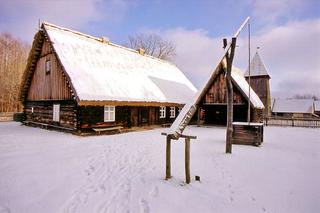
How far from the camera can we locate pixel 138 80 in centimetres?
2061

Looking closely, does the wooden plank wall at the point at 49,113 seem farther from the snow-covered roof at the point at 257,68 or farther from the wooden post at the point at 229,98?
the snow-covered roof at the point at 257,68

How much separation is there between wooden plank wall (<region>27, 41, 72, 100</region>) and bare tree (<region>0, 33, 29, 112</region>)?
22915mm

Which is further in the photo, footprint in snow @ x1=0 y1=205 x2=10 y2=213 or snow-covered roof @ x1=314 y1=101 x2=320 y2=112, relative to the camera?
snow-covered roof @ x1=314 y1=101 x2=320 y2=112

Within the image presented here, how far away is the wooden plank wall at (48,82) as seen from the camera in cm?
1630

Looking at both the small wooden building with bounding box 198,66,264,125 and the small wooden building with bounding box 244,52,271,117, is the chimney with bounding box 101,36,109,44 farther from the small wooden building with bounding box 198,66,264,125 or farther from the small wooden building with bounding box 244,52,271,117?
the small wooden building with bounding box 244,52,271,117

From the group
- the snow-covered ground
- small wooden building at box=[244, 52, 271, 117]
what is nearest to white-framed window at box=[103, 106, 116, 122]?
the snow-covered ground

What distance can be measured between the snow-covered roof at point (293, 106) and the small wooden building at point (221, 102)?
32.7 m

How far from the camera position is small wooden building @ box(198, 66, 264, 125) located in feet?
68.1

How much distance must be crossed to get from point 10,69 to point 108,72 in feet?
112

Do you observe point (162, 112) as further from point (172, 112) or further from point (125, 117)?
point (125, 117)

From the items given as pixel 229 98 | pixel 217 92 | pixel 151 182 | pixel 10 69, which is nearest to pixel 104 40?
pixel 217 92

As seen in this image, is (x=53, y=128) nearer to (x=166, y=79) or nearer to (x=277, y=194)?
(x=166, y=79)

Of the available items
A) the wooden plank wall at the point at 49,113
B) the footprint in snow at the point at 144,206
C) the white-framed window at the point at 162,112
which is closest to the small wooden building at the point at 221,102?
the white-framed window at the point at 162,112

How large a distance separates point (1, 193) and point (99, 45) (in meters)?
17.0
